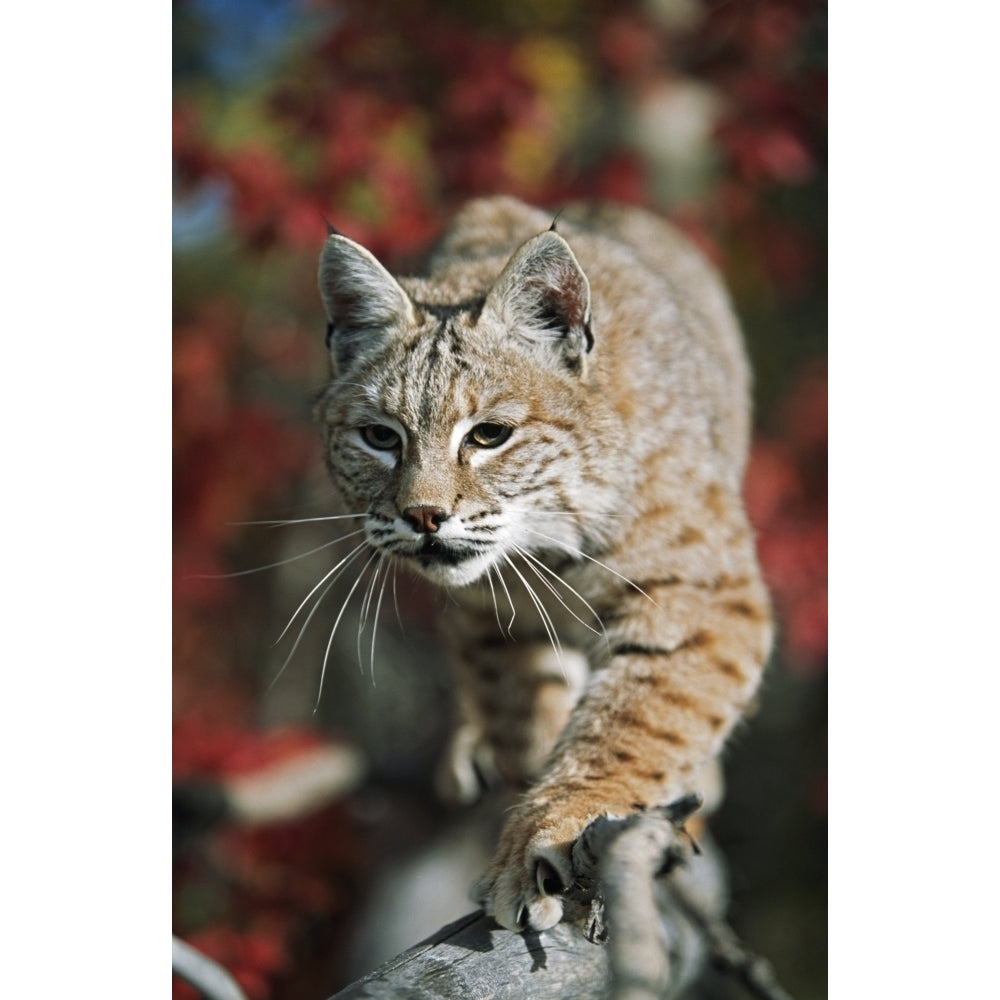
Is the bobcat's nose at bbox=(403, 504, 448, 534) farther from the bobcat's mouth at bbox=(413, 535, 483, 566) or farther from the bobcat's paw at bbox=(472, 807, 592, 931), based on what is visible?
the bobcat's paw at bbox=(472, 807, 592, 931)

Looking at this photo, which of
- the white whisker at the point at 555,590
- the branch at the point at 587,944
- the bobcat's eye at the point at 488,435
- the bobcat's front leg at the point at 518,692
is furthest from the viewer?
the bobcat's front leg at the point at 518,692

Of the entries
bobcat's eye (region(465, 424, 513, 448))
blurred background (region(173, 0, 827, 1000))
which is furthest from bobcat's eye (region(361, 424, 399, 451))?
blurred background (region(173, 0, 827, 1000))

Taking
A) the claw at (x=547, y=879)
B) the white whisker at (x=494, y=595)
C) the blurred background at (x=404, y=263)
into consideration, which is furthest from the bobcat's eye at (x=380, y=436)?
the blurred background at (x=404, y=263)

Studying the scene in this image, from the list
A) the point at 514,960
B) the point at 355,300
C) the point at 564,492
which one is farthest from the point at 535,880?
the point at 355,300

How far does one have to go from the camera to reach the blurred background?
3.68 meters

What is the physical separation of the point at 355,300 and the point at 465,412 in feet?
1.26

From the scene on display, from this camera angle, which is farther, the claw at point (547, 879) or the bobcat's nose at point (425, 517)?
the bobcat's nose at point (425, 517)

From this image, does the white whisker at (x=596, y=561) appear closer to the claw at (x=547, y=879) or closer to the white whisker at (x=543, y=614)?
the white whisker at (x=543, y=614)

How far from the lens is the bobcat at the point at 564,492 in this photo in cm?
218

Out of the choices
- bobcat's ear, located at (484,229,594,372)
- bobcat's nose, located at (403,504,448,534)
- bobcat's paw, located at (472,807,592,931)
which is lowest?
bobcat's paw, located at (472,807,592,931)

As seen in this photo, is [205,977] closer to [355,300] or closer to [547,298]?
[355,300]

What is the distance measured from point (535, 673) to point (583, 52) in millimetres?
2137

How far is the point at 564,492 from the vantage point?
233cm

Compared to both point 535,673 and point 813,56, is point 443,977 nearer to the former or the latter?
point 535,673
